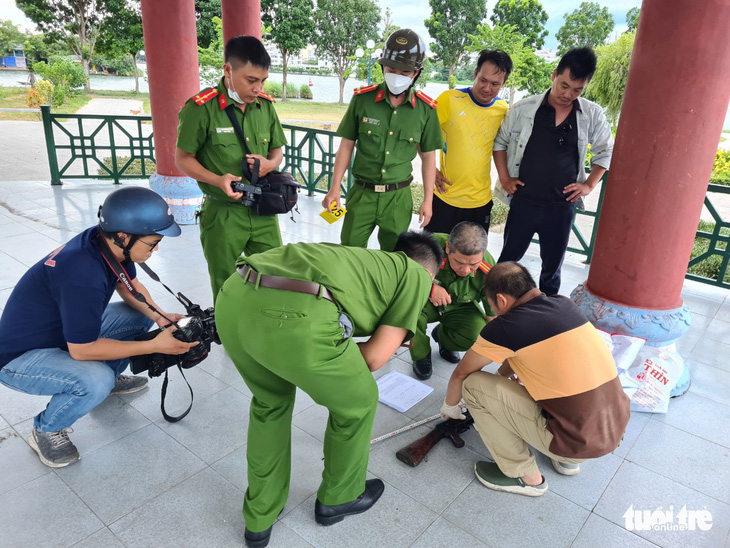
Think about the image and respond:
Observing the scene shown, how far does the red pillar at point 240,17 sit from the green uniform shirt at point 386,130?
145 inches

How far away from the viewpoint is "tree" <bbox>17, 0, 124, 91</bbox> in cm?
2178

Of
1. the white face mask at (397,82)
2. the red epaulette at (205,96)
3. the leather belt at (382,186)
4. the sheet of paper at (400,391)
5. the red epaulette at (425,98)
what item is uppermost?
the white face mask at (397,82)

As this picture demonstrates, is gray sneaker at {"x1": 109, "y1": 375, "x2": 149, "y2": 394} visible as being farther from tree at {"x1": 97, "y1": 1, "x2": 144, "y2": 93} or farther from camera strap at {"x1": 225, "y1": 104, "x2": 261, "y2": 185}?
tree at {"x1": 97, "y1": 1, "x2": 144, "y2": 93}

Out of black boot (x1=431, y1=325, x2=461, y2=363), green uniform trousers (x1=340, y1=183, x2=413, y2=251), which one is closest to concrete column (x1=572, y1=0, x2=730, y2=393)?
black boot (x1=431, y1=325, x2=461, y2=363)

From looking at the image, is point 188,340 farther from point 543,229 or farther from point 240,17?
point 240,17

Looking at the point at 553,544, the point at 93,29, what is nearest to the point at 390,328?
the point at 553,544

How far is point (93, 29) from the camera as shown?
77.6ft

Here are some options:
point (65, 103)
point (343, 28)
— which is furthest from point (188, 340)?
point (343, 28)

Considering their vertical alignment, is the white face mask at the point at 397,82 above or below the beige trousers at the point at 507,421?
above

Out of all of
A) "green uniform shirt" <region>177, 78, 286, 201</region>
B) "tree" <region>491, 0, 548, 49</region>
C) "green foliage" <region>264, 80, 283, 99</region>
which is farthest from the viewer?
"green foliage" <region>264, 80, 283, 99</region>

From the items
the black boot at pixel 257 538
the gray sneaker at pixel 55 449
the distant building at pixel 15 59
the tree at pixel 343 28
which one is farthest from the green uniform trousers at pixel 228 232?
the distant building at pixel 15 59

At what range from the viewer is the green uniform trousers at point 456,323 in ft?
10.3

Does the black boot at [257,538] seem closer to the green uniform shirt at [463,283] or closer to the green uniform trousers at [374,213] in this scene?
the green uniform shirt at [463,283]

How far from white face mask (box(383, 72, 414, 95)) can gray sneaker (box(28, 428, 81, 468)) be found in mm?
2535
